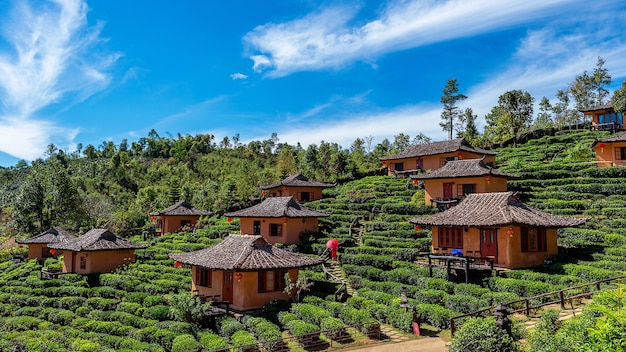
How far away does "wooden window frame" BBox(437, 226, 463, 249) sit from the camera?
26.8 metres

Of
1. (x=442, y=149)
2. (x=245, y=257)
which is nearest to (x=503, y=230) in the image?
(x=245, y=257)

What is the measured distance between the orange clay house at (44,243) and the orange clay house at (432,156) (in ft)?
116

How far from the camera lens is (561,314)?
16531 millimetres

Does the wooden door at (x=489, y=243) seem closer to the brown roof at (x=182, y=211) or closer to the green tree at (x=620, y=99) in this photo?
the brown roof at (x=182, y=211)

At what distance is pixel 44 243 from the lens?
40438mm

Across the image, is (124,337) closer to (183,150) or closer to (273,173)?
(273,173)

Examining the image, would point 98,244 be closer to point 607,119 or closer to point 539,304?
point 539,304

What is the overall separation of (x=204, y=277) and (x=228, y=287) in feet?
7.23

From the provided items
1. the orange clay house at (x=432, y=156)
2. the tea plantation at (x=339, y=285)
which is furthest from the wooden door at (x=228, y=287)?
the orange clay house at (x=432, y=156)

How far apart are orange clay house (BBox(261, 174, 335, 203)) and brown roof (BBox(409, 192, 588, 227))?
23.6 m

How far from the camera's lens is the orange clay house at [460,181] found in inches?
1407

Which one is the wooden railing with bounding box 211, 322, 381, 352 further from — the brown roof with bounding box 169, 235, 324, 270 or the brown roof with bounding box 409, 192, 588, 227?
the brown roof with bounding box 409, 192, 588, 227

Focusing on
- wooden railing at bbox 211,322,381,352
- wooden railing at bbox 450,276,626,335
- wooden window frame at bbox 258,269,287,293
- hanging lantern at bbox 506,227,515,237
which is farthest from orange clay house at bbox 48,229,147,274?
hanging lantern at bbox 506,227,515,237

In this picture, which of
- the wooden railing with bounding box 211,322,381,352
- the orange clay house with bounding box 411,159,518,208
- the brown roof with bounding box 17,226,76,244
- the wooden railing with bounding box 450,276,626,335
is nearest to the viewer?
the wooden railing with bounding box 450,276,626,335
